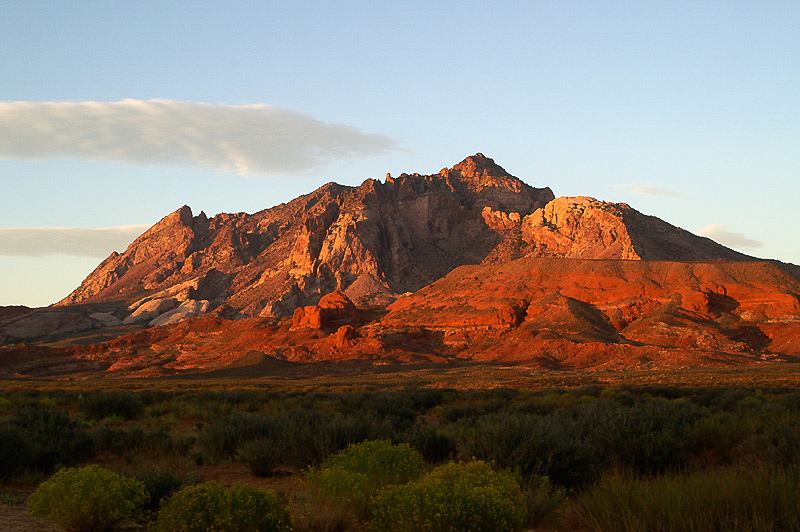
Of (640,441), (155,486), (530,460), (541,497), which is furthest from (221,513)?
(640,441)

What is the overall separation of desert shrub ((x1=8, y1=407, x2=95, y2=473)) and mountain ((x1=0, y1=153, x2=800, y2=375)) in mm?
54195

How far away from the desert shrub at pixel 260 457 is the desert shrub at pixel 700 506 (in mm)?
6086

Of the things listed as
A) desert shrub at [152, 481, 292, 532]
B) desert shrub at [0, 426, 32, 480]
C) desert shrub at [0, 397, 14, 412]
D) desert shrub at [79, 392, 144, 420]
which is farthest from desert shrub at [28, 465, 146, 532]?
desert shrub at [0, 397, 14, 412]

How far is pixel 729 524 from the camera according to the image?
5738 millimetres

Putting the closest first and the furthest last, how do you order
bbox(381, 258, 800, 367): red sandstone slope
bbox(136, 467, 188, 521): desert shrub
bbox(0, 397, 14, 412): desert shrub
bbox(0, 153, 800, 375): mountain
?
A: 1. bbox(136, 467, 188, 521): desert shrub
2. bbox(0, 397, 14, 412): desert shrub
3. bbox(381, 258, 800, 367): red sandstone slope
4. bbox(0, 153, 800, 375): mountain

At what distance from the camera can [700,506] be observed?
6.09m

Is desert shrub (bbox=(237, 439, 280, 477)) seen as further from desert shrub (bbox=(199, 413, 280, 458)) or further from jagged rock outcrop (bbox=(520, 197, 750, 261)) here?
jagged rock outcrop (bbox=(520, 197, 750, 261))

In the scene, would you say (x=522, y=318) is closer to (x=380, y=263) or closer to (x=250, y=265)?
(x=380, y=263)

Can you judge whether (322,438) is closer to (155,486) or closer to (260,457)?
(260,457)

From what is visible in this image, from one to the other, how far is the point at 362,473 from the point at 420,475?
94cm

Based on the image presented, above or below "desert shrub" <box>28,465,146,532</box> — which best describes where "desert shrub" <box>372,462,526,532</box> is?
above

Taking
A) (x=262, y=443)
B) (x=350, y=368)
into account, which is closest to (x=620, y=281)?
(x=350, y=368)

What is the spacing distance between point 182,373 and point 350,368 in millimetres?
18973

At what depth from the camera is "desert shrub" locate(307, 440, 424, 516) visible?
296 inches
